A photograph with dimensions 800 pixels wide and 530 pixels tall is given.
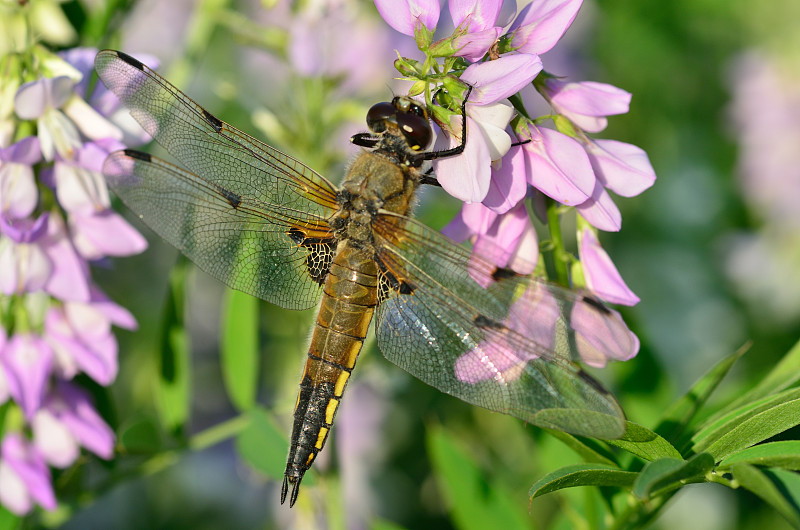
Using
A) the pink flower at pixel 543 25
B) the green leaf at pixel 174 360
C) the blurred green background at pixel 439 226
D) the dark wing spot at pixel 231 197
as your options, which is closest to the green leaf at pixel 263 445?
the blurred green background at pixel 439 226

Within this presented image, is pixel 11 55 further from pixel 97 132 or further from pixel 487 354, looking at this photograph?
pixel 487 354

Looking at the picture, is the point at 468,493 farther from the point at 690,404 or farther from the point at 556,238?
the point at 556,238

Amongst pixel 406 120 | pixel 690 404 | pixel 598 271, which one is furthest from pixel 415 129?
pixel 690 404

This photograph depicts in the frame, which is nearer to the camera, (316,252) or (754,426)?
(754,426)

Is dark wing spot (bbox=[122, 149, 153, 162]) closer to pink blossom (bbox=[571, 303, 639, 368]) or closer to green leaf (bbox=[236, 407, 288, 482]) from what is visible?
green leaf (bbox=[236, 407, 288, 482])

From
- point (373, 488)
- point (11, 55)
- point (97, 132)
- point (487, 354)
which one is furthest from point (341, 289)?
point (373, 488)

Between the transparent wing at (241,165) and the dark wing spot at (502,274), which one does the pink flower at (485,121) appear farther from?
the transparent wing at (241,165)
